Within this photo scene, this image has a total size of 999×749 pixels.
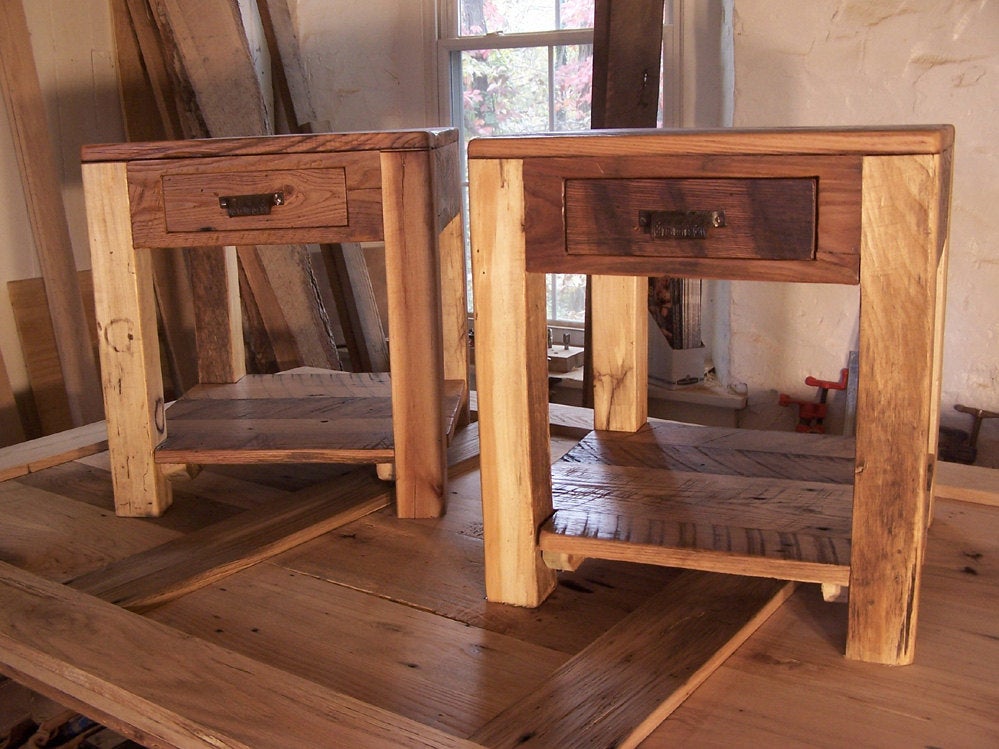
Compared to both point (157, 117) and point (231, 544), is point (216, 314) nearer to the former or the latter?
point (231, 544)

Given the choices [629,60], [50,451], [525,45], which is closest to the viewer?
[50,451]

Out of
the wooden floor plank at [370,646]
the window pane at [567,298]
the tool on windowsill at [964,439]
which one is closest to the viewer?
the wooden floor plank at [370,646]

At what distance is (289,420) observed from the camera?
5.73 ft

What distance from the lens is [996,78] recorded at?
88.7 inches

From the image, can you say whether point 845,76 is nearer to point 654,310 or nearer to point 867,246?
point 654,310

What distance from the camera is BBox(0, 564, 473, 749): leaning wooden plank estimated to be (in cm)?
98

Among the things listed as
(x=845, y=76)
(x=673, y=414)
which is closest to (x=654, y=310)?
(x=673, y=414)

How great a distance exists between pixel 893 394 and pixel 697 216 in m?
0.28

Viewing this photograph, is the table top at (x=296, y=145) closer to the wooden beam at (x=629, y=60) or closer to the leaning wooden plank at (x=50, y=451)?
the leaning wooden plank at (x=50, y=451)

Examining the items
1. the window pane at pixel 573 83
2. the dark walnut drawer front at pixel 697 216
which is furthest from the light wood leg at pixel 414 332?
the window pane at pixel 573 83

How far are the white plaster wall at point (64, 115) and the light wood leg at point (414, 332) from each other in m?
1.56

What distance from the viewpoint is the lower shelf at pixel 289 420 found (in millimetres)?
1587

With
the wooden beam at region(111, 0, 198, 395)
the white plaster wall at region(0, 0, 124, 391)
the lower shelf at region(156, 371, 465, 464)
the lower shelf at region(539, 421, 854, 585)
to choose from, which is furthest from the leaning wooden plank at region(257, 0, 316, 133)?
the lower shelf at region(539, 421, 854, 585)

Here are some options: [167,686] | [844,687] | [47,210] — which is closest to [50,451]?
[47,210]
